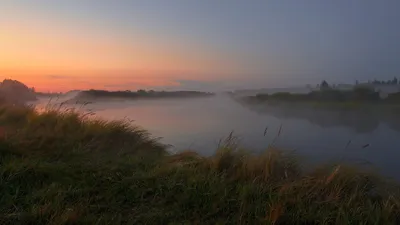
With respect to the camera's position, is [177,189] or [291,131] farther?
[291,131]

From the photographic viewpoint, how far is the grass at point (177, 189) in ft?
12.0

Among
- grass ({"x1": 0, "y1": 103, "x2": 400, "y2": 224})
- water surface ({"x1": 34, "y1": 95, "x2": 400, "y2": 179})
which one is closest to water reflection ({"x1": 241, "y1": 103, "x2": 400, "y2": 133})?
water surface ({"x1": 34, "y1": 95, "x2": 400, "y2": 179})

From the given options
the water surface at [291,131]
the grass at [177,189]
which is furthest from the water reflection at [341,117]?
the grass at [177,189]

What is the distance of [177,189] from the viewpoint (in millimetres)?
4367

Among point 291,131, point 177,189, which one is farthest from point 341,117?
point 177,189

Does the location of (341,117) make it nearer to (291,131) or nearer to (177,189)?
(291,131)

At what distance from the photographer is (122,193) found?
4.27 metres

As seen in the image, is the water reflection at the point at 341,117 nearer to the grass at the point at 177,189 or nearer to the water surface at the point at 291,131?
the water surface at the point at 291,131

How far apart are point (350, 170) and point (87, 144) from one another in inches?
188

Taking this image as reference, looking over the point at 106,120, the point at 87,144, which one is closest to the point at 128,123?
the point at 106,120

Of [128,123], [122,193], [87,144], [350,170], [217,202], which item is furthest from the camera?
[128,123]

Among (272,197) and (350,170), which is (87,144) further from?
(350,170)

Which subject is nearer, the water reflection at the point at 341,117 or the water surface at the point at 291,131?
the water surface at the point at 291,131

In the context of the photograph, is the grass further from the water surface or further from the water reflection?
the water reflection
